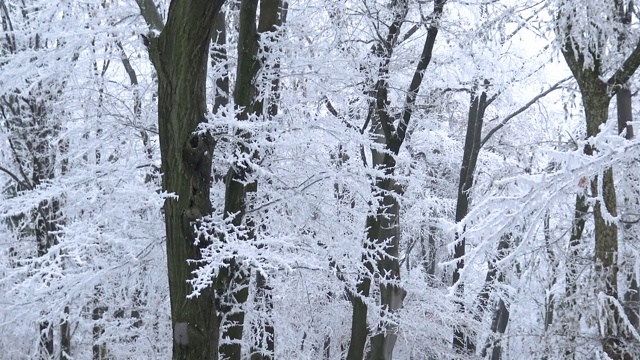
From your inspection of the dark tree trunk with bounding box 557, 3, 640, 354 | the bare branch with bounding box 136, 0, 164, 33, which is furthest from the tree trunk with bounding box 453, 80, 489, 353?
the bare branch with bounding box 136, 0, 164, 33

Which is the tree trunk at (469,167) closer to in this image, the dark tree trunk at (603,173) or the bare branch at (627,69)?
the dark tree trunk at (603,173)

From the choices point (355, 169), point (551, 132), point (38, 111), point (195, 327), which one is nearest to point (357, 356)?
point (355, 169)

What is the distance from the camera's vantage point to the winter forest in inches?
237

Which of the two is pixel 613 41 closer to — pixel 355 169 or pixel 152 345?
pixel 355 169

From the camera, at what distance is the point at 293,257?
5.87 m

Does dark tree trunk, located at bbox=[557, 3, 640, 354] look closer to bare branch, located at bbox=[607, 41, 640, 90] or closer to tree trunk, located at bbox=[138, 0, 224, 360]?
bare branch, located at bbox=[607, 41, 640, 90]

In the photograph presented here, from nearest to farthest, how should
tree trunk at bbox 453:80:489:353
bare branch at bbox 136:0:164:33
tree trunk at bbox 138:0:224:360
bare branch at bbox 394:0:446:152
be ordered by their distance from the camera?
tree trunk at bbox 138:0:224:360, bare branch at bbox 136:0:164:33, bare branch at bbox 394:0:446:152, tree trunk at bbox 453:80:489:353

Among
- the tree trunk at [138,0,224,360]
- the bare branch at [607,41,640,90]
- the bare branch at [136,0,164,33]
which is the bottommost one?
the tree trunk at [138,0,224,360]

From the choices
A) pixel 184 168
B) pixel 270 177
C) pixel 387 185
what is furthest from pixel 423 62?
pixel 184 168

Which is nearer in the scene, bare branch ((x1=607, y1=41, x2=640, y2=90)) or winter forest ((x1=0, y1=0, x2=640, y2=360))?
winter forest ((x1=0, y1=0, x2=640, y2=360))

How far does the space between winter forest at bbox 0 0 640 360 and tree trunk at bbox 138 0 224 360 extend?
0.05 ft

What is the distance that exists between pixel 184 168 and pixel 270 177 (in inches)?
64.2

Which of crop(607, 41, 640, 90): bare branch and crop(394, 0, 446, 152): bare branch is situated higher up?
crop(394, 0, 446, 152): bare branch

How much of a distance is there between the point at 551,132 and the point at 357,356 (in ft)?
25.6
